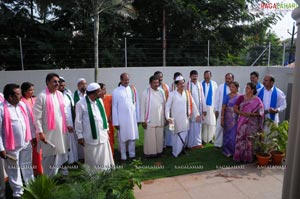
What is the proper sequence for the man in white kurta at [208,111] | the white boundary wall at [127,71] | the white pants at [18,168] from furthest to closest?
the white boundary wall at [127,71], the man in white kurta at [208,111], the white pants at [18,168]

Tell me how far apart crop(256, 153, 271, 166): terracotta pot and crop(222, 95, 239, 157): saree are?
0.66 m

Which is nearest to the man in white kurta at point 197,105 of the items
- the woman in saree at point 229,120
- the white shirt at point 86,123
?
the woman in saree at point 229,120

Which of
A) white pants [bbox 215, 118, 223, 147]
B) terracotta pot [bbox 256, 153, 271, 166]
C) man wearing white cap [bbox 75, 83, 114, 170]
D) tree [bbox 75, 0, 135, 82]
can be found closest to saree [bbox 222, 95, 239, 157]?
white pants [bbox 215, 118, 223, 147]

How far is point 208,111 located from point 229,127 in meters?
1.15

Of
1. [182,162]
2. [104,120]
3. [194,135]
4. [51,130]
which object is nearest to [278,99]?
[194,135]

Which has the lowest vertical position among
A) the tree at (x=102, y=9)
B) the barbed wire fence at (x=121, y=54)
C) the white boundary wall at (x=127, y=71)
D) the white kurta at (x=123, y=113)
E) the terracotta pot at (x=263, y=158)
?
the terracotta pot at (x=263, y=158)

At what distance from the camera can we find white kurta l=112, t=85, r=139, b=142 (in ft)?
18.6

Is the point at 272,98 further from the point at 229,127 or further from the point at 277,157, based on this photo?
the point at 277,157

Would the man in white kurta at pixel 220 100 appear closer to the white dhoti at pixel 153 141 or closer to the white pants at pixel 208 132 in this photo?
the white pants at pixel 208 132

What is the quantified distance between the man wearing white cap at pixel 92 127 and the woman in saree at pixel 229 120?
2.88 meters

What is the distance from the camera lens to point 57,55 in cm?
1119

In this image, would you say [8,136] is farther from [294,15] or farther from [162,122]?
[294,15]

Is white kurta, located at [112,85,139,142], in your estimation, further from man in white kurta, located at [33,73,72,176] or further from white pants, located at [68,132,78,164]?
man in white kurta, located at [33,73,72,176]

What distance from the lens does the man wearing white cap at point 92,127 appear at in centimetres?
418
